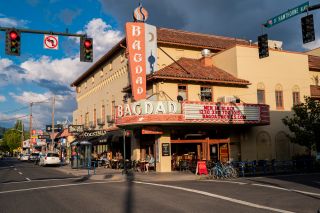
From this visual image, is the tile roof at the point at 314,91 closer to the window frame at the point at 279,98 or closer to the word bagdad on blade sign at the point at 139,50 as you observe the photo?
the window frame at the point at 279,98

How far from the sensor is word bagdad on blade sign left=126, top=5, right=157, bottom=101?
2600cm

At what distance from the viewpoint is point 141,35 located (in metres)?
26.8

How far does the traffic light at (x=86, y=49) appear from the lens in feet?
53.8

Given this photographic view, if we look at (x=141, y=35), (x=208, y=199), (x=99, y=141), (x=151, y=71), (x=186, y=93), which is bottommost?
(x=208, y=199)

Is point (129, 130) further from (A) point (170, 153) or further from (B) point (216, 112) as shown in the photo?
(B) point (216, 112)

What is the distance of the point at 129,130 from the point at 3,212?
18858 mm

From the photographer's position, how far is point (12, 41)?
1508cm

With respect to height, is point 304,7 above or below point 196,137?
above

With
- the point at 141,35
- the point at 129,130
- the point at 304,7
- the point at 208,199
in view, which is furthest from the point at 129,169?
the point at 304,7

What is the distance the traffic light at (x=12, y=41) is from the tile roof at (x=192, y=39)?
1550 cm

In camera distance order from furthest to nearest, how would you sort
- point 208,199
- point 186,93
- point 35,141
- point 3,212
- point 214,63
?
1. point 35,141
2. point 214,63
3. point 186,93
4. point 208,199
5. point 3,212

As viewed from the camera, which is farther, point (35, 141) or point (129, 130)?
point (35, 141)

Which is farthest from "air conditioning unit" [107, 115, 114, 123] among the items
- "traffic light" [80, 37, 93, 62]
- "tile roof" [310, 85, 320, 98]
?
"traffic light" [80, 37, 93, 62]

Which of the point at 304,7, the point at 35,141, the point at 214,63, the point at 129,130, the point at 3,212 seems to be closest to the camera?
the point at 3,212
